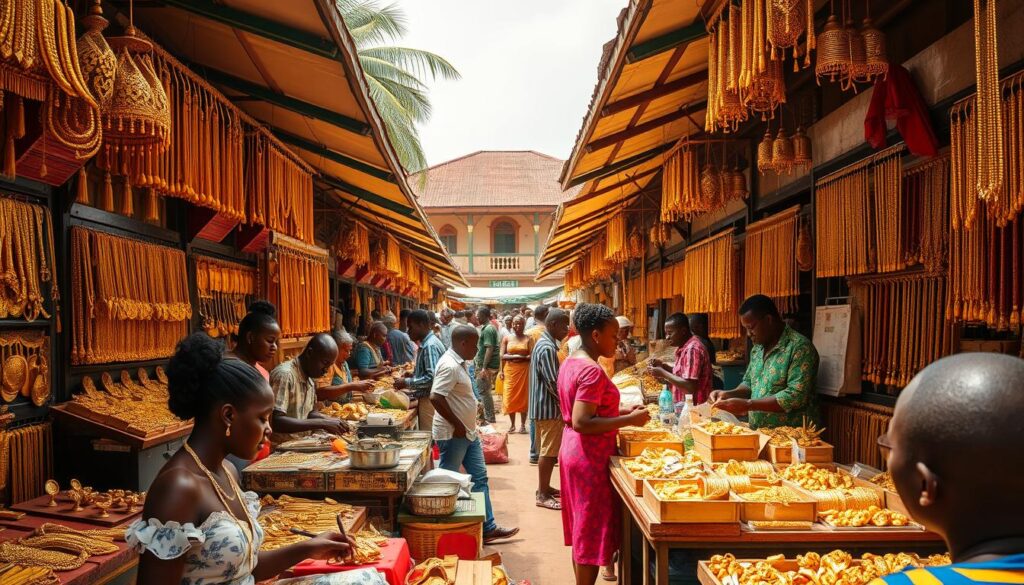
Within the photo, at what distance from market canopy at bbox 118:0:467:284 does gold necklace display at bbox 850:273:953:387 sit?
3.55 metres

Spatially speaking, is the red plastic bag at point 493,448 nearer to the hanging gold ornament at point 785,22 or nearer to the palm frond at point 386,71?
the hanging gold ornament at point 785,22

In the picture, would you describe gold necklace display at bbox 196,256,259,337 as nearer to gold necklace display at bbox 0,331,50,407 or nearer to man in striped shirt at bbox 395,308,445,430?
man in striped shirt at bbox 395,308,445,430

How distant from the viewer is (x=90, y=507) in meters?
3.40

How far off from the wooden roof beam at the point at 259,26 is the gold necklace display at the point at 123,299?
1.46 meters

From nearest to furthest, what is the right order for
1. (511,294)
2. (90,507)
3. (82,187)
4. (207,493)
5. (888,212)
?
(207,493), (90,507), (82,187), (888,212), (511,294)

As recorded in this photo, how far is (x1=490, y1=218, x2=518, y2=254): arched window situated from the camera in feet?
104

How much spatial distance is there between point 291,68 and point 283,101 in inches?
30.7

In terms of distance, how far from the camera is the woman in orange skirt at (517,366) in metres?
10.4

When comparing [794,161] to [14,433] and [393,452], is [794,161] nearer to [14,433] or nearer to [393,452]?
[393,452]

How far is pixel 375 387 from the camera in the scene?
8312 mm

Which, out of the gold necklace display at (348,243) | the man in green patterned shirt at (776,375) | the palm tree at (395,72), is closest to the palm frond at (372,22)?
the palm tree at (395,72)

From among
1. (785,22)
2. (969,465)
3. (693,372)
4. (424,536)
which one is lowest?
(424,536)

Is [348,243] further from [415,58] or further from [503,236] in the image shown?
[503,236]

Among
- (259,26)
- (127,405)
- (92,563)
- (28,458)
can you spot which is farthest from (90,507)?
(259,26)
